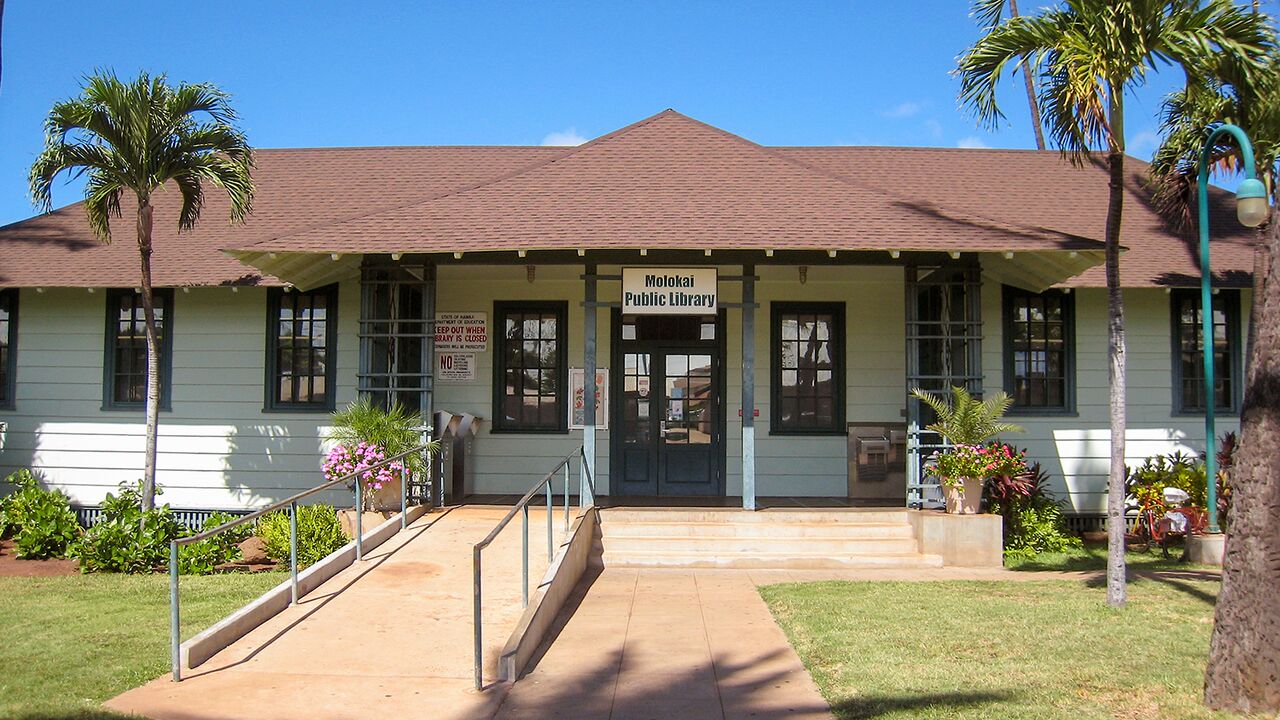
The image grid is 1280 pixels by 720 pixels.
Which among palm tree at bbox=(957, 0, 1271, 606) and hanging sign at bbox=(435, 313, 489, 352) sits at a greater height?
palm tree at bbox=(957, 0, 1271, 606)

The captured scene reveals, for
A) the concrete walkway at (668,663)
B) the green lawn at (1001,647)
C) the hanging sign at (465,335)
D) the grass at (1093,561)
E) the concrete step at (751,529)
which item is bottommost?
the concrete walkway at (668,663)

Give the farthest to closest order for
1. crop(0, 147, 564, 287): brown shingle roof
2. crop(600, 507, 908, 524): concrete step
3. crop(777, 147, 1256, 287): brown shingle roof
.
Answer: crop(0, 147, 564, 287): brown shingle roof, crop(777, 147, 1256, 287): brown shingle roof, crop(600, 507, 908, 524): concrete step

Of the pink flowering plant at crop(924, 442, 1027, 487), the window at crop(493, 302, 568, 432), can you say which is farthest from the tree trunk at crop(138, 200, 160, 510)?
the pink flowering plant at crop(924, 442, 1027, 487)

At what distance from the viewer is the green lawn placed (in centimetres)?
595

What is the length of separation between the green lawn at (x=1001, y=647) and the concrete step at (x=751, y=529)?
4.79 ft

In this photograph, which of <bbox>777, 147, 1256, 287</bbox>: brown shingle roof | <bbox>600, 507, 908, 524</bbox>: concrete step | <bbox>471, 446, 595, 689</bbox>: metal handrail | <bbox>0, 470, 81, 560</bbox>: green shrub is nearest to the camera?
<bbox>471, 446, 595, 689</bbox>: metal handrail

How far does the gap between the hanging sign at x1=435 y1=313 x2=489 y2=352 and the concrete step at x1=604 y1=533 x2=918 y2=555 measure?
3.86 m

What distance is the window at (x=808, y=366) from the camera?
13695 millimetres

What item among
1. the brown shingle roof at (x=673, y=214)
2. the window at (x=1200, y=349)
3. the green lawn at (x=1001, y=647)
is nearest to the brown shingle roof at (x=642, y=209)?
the brown shingle roof at (x=673, y=214)

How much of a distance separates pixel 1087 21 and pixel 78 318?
42.5ft

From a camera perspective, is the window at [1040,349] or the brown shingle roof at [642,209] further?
the window at [1040,349]

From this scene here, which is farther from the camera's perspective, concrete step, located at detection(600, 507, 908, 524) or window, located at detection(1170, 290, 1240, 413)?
window, located at detection(1170, 290, 1240, 413)

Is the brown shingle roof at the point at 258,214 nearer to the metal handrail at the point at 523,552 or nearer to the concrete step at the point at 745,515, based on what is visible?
the metal handrail at the point at 523,552

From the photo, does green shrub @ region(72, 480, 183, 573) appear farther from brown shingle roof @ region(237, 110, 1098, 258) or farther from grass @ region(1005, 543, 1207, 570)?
grass @ region(1005, 543, 1207, 570)
